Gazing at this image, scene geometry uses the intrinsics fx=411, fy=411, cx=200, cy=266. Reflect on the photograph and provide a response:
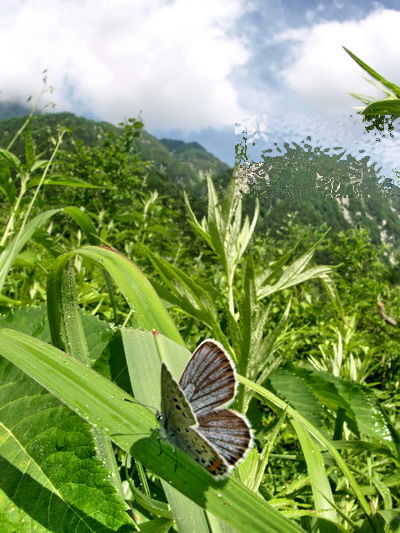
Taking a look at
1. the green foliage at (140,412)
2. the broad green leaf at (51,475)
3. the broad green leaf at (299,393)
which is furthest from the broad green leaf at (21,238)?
the broad green leaf at (299,393)

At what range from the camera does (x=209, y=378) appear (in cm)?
52

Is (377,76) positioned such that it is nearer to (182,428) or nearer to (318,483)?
(182,428)

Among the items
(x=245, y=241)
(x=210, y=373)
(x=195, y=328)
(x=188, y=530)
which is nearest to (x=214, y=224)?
(x=245, y=241)

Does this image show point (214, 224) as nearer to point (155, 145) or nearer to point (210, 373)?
point (210, 373)

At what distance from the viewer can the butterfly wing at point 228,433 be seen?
47cm

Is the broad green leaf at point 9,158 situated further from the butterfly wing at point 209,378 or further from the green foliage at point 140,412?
the butterfly wing at point 209,378

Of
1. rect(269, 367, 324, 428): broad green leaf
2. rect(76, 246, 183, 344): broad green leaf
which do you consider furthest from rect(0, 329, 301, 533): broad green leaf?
rect(269, 367, 324, 428): broad green leaf

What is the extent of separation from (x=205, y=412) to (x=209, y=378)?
5 centimetres

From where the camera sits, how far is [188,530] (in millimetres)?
481

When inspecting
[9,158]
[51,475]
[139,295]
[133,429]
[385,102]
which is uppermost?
[385,102]

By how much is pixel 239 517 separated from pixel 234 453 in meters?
0.08

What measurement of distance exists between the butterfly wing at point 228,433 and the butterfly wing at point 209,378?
13 millimetres

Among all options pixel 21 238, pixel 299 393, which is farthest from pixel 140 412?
pixel 299 393

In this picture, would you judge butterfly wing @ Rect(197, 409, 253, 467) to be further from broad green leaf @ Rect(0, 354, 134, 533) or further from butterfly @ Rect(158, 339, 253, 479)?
broad green leaf @ Rect(0, 354, 134, 533)
